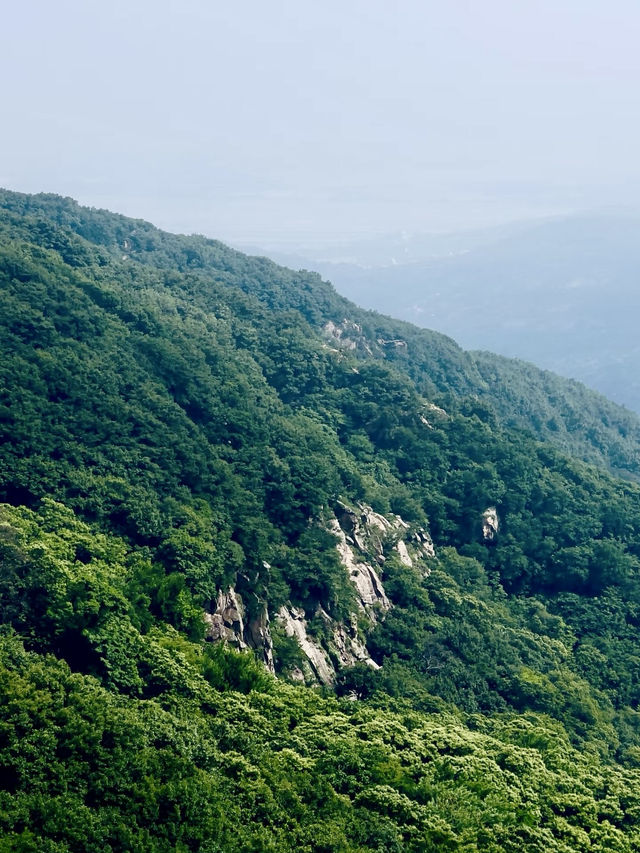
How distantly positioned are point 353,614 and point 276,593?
681 cm

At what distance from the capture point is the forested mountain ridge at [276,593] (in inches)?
1543

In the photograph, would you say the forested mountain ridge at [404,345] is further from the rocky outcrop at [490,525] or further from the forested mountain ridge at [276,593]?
the rocky outcrop at [490,525]

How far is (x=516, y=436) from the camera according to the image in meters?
98.3

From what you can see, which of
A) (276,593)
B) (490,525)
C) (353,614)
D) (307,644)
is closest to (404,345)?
(490,525)

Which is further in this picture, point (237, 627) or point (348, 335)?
point (348, 335)

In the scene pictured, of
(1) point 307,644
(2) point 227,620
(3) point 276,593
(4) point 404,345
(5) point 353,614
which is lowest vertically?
(1) point 307,644

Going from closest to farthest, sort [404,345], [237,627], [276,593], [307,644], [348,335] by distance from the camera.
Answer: [237,627] < [307,644] < [276,593] < [348,335] < [404,345]

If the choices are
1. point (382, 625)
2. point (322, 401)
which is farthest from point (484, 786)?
point (322, 401)

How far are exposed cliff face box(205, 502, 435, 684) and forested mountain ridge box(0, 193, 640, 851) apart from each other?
358mm

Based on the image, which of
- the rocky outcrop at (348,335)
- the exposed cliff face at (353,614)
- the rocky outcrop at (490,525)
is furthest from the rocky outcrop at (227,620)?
the rocky outcrop at (348,335)

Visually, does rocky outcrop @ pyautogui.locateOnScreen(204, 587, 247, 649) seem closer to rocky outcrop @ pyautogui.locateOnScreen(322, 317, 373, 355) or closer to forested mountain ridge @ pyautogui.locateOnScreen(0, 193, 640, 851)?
forested mountain ridge @ pyautogui.locateOnScreen(0, 193, 640, 851)

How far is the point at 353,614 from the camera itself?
64.6m

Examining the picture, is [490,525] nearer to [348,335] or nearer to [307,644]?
[307,644]

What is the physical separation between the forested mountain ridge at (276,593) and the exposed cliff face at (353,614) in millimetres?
358
